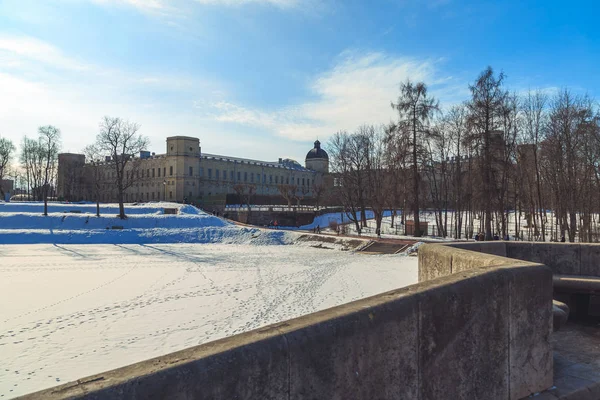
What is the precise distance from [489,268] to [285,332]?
253 centimetres

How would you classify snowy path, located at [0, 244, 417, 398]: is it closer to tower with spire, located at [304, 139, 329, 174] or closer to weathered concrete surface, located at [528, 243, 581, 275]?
weathered concrete surface, located at [528, 243, 581, 275]

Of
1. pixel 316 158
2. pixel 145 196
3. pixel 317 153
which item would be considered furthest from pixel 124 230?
pixel 317 153

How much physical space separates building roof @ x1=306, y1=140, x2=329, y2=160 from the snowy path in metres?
95.1

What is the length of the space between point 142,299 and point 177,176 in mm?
77642

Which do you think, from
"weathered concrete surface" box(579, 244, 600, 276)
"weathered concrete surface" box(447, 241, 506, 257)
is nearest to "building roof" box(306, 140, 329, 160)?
"weathered concrete surface" box(447, 241, 506, 257)

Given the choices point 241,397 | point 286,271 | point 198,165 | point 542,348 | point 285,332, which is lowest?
point 286,271

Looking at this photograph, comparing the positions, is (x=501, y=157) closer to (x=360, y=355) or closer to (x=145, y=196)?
(x=360, y=355)

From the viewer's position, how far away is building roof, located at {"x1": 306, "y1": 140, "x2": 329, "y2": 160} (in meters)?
119

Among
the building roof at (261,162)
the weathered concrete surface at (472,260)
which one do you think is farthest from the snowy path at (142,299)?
the building roof at (261,162)

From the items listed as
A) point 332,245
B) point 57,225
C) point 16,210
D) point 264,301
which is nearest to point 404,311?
point 264,301

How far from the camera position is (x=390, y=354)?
3.31 meters

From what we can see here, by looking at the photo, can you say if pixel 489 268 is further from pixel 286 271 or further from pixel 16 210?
pixel 16 210

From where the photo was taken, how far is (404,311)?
11.1ft

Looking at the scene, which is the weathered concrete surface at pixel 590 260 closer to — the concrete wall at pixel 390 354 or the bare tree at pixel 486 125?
the concrete wall at pixel 390 354
